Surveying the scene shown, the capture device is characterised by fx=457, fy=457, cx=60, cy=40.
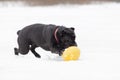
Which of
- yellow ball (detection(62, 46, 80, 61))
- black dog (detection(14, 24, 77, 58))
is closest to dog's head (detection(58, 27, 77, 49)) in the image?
black dog (detection(14, 24, 77, 58))

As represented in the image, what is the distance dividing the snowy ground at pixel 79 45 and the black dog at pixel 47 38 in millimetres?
249

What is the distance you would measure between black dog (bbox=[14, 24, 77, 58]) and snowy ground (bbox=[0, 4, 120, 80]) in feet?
0.82

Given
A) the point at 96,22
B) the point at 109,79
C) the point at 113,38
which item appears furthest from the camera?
the point at 96,22

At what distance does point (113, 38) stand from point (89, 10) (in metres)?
11.1

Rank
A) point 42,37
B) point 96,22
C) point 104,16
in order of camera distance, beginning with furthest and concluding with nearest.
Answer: point 104,16 < point 96,22 < point 42,37

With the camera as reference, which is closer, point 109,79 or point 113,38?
point 109,79

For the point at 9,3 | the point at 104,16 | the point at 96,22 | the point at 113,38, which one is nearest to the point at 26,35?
the point at 113,38

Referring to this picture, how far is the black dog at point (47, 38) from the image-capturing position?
8.09m

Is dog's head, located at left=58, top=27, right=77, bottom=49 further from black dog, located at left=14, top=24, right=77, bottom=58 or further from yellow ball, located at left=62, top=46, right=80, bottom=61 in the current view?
yellow ball, located at left=62, top=46, right=80, bottom=61

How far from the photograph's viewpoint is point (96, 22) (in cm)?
1923

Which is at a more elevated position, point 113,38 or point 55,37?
point 55,37

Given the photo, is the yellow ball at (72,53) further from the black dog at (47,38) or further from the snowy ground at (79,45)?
the black dog at (47,38)

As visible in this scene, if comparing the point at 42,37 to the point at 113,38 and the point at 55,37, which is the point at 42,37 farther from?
the point at 113,38

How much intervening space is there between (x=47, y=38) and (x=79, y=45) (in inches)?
153
